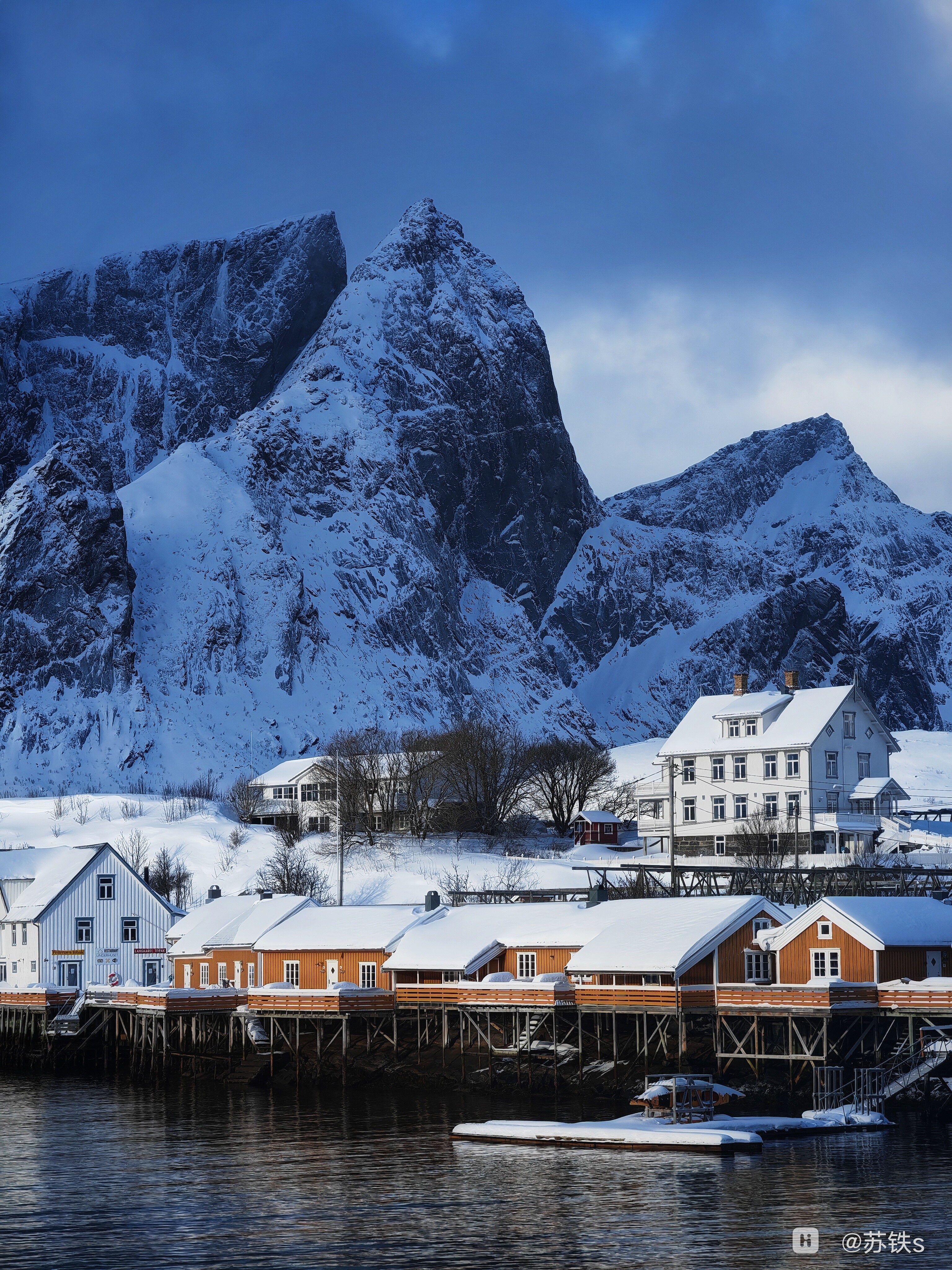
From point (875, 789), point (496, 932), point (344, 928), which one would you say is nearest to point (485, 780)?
point (875, 789)

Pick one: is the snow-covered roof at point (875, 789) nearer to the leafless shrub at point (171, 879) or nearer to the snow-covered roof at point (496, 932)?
the snow-covered roof at point (496, 932)

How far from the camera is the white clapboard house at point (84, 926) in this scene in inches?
3551

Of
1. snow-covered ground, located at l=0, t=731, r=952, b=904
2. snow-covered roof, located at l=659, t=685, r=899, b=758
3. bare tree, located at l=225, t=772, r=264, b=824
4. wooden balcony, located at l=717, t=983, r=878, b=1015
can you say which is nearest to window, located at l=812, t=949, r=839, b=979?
wooden balcony, located at l=717, t=983, r=878, b=1015

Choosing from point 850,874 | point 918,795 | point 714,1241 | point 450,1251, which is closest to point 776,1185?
point 714,1241

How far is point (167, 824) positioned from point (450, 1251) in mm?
95122

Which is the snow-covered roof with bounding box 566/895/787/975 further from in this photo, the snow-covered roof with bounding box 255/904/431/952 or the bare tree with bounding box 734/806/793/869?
the bare tree with bounding box 734/806/793/869

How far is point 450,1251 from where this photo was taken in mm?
37438

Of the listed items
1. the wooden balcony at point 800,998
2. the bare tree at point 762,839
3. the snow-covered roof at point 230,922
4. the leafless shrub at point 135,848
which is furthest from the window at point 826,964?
the leafless shrub at point 135,848

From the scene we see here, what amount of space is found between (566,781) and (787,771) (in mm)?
35982

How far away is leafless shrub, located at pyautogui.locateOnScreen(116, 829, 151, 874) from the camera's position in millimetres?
116750

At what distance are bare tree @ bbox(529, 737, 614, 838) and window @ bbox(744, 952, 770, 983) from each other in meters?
67.0

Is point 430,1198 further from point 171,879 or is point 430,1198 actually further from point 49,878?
point 171,879

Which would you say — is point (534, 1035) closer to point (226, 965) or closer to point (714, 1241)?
point (226, 965)

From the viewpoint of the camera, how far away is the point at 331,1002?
69.6m
